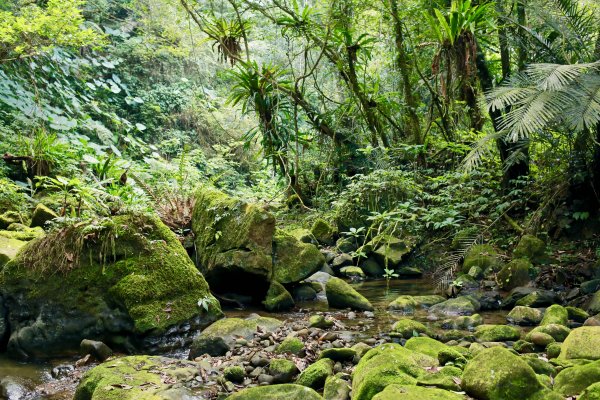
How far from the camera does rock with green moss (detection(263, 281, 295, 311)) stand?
17.2 ft

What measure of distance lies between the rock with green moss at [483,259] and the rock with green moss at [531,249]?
0.32 meters

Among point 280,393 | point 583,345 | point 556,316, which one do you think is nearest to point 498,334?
point 556,316

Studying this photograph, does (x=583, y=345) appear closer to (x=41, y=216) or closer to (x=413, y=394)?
(x=413, y=394)

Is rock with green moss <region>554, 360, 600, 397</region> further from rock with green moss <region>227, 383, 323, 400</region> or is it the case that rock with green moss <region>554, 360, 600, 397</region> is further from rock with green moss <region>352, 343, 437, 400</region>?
rock with green moss <region>227, 383, 323, 400</region>

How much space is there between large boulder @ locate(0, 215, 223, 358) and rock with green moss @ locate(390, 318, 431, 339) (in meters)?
1.63

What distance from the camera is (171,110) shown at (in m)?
14.6

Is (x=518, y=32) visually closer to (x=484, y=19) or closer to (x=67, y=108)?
(x=484, y=19)

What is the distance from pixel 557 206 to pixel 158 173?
22.9 ft

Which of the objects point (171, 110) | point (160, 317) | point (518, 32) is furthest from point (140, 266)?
point (171, 110)

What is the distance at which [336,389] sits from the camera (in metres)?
2.85

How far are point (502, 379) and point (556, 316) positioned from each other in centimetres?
196

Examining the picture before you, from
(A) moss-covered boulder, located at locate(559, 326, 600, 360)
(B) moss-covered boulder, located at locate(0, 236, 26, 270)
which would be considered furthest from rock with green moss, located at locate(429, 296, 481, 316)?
(B) moss-covered boulder, located at locate(0, 236, 26, 270)

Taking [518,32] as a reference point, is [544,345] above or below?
below

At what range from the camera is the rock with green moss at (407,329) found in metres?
4.07
